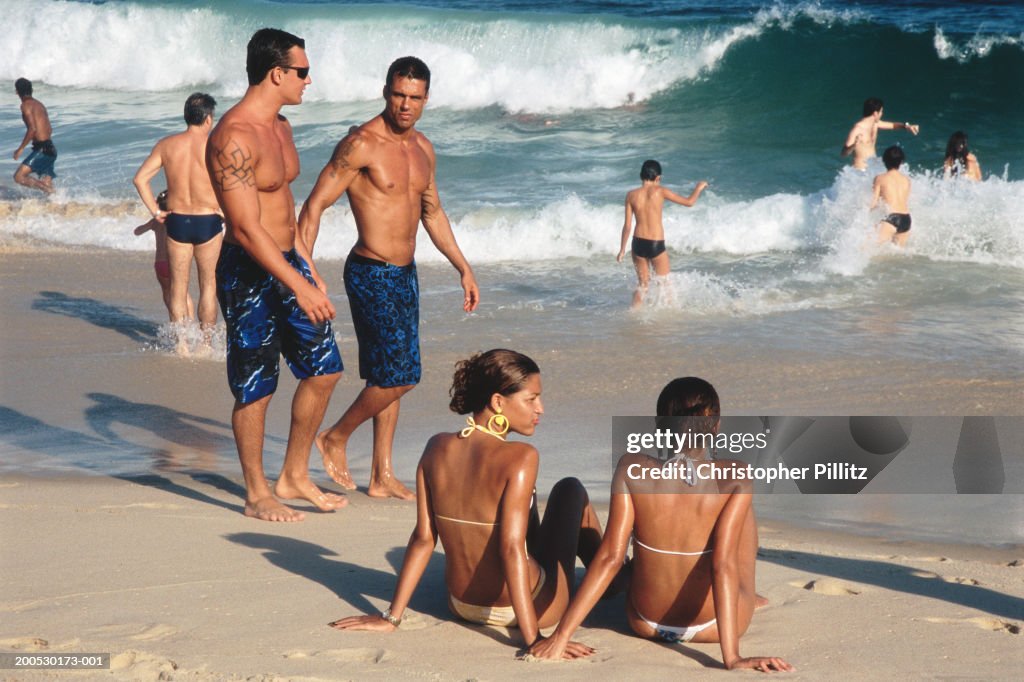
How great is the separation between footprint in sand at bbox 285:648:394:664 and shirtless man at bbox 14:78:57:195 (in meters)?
12.2

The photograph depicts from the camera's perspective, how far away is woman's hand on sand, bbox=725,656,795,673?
3.23 metres

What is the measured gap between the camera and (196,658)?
3295 millimetres

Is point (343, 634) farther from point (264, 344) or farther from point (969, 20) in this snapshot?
point (969, 20)

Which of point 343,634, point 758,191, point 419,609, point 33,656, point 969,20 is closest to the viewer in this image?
point 33,656

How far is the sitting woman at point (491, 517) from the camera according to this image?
3.37 metres

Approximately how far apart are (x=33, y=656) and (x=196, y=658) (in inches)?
17.5

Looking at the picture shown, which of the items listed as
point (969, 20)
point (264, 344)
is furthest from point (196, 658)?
point (969, 20)

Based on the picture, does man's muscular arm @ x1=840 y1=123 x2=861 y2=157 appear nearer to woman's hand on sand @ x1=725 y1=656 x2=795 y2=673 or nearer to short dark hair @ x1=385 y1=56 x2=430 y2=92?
short dark hair @ x1=385 y1=56 x2=430 y2=92

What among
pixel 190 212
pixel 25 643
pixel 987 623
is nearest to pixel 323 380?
pixel 25 643

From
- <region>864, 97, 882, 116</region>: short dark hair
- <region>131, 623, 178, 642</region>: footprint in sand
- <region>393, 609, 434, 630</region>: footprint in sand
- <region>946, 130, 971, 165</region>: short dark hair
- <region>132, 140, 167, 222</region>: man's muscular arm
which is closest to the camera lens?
<region>131, 623, 178, 642</region>: footprint in sand

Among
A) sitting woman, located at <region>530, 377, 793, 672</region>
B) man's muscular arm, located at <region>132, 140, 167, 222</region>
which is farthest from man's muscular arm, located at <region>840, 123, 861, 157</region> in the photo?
sitting woman, located at <region>530, 377, 793, 672</region>

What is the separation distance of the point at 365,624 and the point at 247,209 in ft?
5.50

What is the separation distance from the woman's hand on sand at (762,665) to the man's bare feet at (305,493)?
2.11m

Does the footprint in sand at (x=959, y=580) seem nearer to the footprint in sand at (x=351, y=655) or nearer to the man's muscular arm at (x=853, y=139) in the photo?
the footprint in sand at (x=351, y=655)
